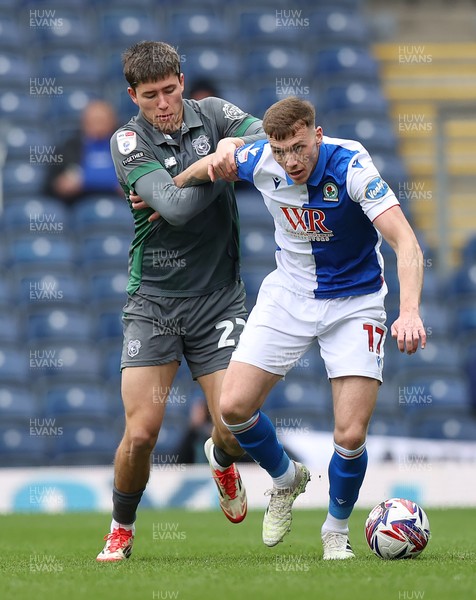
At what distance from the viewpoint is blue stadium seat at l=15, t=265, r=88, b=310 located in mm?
12912

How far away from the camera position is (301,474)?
6355mm

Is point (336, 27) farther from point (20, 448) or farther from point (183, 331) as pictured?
point (183, 331)

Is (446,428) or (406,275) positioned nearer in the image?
(406,275)

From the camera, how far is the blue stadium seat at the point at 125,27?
15.3 metres

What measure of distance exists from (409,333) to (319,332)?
3.14ft

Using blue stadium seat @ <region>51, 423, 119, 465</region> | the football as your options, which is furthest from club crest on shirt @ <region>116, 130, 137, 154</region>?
blue stadium seat @ <region>51, 423, 119, 465</region>

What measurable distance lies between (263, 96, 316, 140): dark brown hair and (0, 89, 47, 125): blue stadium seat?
364 inches

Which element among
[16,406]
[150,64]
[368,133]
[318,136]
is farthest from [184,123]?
[368,133]

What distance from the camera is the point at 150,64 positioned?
6.03 metres

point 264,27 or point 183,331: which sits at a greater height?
point 264,27

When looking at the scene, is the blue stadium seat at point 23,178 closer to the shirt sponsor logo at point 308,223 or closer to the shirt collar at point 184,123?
the shirt collar at point 184,123

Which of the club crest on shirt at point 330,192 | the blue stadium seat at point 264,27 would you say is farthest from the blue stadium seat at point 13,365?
the club crest on shirt at point 330,192

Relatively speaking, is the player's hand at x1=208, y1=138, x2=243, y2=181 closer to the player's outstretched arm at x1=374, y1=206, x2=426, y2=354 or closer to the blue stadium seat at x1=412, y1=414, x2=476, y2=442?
the player's outstretched arm at x1=374, y1=206, x2=426, y2=354

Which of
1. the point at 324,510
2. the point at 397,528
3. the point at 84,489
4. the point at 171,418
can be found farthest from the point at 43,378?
the point at 397,528
